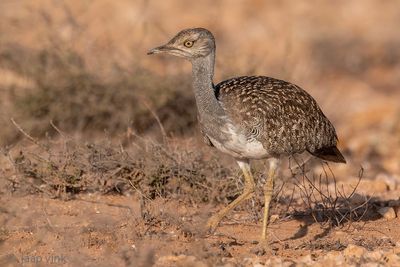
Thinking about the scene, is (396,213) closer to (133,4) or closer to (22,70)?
(22,70)

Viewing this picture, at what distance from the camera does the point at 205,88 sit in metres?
5.25

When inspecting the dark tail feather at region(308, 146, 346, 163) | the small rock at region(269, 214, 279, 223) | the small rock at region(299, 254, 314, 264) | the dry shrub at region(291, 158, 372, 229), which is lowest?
the small rock at region(269, 214, 279, 223)

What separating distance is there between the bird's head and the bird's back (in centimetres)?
29

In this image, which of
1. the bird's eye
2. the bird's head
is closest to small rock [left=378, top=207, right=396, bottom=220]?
the bird's head

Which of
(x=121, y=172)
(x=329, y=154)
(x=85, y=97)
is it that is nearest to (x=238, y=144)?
(x=329, y=154)

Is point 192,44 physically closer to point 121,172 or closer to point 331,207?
point 121,172

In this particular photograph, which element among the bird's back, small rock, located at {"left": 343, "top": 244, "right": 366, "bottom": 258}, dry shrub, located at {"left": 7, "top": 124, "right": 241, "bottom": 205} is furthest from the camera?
dry shrub, located at {"left": 7, "top": 124, "right": 241, "bottom": 205}

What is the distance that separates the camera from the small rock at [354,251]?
4684 millimetres

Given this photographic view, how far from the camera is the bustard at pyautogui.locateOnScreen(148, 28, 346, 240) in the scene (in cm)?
516

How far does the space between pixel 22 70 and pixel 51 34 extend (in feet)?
1.44

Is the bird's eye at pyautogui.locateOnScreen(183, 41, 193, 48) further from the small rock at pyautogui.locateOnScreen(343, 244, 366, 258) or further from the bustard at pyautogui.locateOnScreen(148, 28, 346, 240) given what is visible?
the small rock at pyautogui.locateOnScreen(343, 244, 366, 258)

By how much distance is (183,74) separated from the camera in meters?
8.36

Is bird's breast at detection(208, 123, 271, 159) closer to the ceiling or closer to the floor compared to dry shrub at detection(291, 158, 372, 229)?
closer to the ceiling

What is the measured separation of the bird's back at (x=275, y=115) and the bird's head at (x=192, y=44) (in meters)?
0.29
